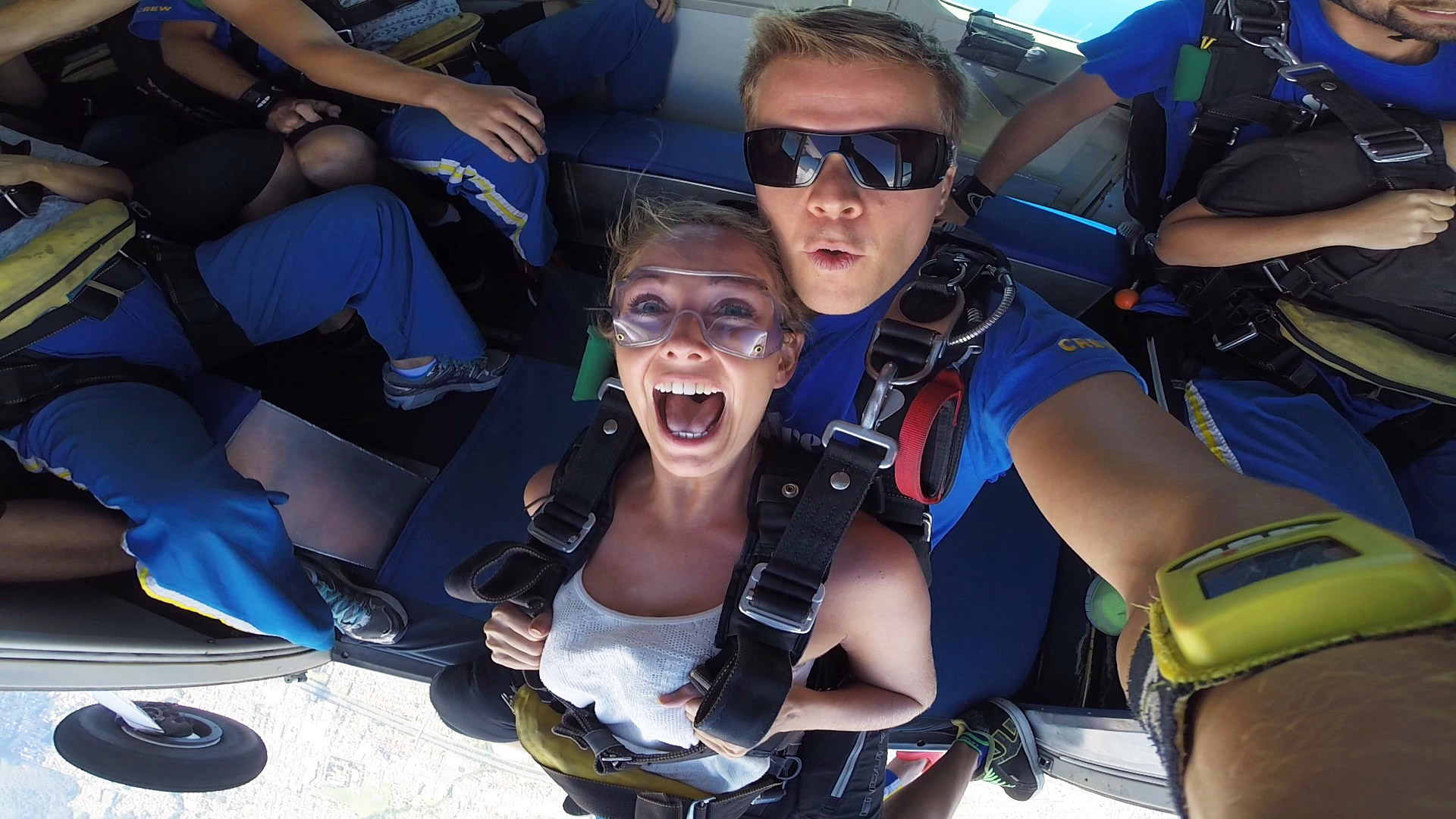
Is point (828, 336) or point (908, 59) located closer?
point (908, 59)

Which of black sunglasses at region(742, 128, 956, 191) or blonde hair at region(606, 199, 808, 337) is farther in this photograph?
blonde hair at region(606, 199, 808, 337)

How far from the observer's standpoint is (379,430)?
2.31 m

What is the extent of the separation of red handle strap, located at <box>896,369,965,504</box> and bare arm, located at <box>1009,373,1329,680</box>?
0.37 ft

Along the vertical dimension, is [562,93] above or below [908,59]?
below

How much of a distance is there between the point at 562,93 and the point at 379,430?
4.12 ft

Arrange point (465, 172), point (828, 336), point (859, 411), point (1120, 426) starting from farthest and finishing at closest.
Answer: point (465, 172)
point (828, 336)
point (859, 411)
point (1120, 426)

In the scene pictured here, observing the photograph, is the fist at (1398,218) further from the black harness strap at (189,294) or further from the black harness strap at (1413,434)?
the black harness strap at (189,294)

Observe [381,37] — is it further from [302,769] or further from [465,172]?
[302,769]

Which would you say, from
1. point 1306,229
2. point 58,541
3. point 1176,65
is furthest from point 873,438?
point 58,541

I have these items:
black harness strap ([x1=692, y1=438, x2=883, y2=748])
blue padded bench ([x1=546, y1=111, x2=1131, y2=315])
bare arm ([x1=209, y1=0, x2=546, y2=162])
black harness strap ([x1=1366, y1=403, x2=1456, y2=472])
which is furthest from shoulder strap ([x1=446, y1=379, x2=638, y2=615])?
black harness strap ([x1=1366, y1=403, x2=1456, y2=472])

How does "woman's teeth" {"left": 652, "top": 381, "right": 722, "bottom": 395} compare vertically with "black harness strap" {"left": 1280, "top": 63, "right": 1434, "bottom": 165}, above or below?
below

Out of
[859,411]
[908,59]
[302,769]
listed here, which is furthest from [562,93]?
[302,769]

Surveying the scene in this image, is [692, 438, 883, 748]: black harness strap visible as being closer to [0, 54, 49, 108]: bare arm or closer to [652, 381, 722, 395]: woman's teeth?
[652, 381, 722, 395]: woman's teeth

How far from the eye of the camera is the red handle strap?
3.81ft
